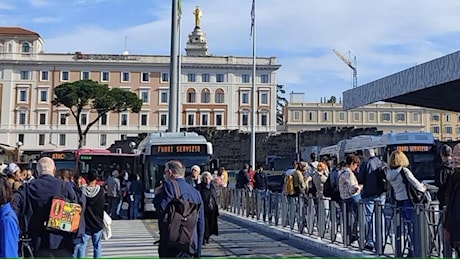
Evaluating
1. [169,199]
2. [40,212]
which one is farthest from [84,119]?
[169,199]

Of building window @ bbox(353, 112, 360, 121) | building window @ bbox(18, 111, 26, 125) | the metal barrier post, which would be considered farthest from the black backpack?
building window @ bbox(353, 112, 360, 121)

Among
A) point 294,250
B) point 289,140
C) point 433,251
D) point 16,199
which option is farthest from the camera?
point 289,140

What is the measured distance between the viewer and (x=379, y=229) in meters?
10.8

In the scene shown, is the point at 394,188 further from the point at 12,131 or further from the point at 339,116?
the point at 339,116

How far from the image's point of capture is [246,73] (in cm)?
10238

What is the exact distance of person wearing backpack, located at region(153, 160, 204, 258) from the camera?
262 inches

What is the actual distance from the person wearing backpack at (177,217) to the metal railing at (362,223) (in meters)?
3.76

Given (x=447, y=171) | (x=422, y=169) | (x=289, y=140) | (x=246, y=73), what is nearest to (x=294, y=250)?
(x=447, y=171)

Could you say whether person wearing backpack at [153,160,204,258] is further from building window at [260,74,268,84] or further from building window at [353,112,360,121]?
building window at [353,112,360,121]

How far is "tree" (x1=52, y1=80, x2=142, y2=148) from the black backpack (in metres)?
78.8

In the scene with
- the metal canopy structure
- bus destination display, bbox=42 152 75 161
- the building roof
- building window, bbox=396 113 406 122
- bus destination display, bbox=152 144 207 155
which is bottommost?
bus destination display, bbox=42 152 75 161

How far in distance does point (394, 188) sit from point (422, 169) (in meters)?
16.6

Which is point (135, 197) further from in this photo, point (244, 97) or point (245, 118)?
point (245, 118)

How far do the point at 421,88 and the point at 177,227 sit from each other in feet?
93.9
